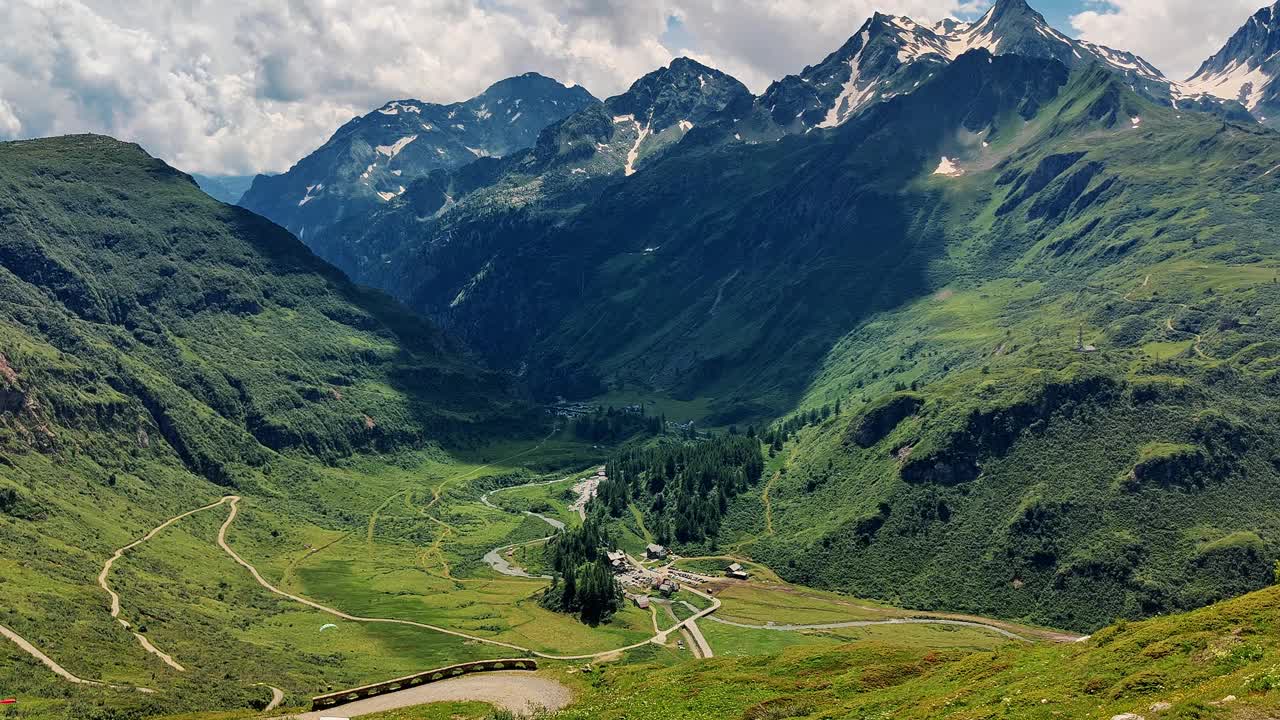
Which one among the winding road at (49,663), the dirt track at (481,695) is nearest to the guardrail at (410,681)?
the dirt track at (481,695)

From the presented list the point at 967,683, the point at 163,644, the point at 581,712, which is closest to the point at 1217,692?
the point at 967,683

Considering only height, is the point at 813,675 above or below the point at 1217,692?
below

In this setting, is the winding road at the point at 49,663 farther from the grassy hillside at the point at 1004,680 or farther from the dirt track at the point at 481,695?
the grassy hillside at the point at 1004,680

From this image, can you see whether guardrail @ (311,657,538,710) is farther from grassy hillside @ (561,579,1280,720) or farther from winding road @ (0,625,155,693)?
winding road @ (0,625,155,693)

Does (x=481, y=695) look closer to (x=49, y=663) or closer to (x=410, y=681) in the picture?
(x=410, y=681)

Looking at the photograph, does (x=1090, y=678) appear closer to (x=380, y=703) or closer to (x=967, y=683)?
(x=967, y=683)

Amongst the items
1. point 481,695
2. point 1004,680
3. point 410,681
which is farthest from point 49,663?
point 1004,680
